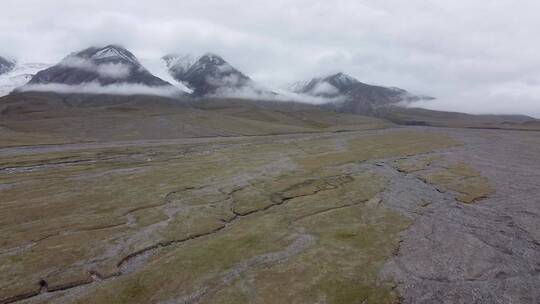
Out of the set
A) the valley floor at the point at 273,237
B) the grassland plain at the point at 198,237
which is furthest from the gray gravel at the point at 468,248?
the grassland plain at the point at 198,237

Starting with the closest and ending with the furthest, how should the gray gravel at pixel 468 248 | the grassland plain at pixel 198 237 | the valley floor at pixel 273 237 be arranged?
the gray gravel at pixel 468 248
the valley floor at pixel 273 237
the grassland plain at pixel 198 237

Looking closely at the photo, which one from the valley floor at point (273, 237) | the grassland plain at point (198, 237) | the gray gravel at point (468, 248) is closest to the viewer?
the gray gravel at point (468, 248)

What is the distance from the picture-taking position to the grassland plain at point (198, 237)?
3706cm

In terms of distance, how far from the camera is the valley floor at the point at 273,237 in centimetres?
3694

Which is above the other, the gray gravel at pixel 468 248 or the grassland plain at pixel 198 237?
the gray gravel at pixel 468 248

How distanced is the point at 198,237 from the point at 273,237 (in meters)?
9.51

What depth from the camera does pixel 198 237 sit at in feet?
170

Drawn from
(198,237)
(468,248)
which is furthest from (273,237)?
(468,248)

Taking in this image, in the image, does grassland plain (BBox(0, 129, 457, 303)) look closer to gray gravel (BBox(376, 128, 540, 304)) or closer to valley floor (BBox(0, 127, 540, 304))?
valley floor (BBox(0, 127, 540, 304))

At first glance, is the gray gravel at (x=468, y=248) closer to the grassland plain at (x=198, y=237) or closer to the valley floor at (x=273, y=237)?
the valley floor at (x=273, y=237)

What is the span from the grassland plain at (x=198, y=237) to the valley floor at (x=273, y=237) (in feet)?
0.68

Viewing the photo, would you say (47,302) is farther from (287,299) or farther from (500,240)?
(500,240)

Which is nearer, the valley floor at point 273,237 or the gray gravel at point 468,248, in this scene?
the gray gravel at point 468,248

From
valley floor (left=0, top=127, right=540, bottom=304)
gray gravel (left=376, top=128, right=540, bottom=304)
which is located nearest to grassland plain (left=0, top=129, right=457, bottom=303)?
valley floor (left=0, top=127, right=540, bottom=304)
